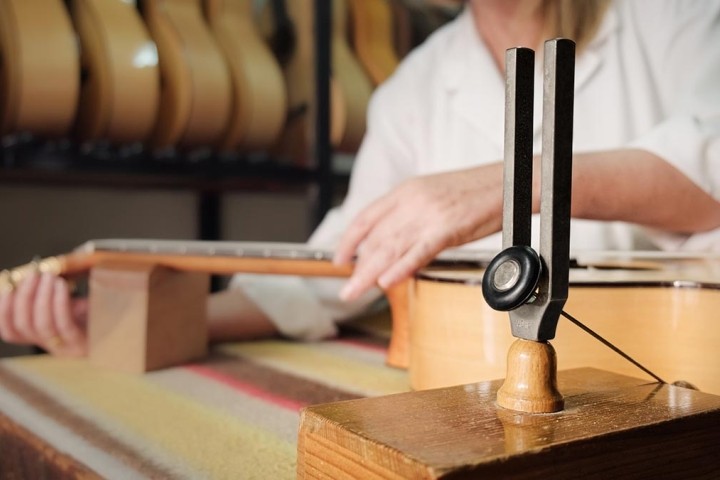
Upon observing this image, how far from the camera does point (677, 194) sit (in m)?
0.76

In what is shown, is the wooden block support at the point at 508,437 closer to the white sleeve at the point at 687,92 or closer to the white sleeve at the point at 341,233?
the white sleeve at the point at 687,92

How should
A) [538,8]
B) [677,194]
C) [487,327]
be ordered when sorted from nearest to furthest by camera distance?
1. [487,327]
2. [677,194]
3. [538,8]

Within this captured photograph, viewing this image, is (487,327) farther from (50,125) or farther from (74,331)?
(50,125)

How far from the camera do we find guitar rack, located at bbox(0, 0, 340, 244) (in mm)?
1194

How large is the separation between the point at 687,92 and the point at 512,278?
653 millimetres

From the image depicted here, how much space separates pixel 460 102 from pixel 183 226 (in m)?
0.79

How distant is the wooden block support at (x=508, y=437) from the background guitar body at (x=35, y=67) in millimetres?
967

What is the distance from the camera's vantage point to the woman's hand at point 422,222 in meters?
0.68

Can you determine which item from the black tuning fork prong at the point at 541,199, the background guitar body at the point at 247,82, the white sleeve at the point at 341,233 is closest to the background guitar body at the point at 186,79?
the background guitar body at the point at 247,82

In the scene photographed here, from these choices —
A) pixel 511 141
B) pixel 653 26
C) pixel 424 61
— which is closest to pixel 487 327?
pixel 511 141

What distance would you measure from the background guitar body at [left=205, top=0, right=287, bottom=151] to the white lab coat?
230 mm

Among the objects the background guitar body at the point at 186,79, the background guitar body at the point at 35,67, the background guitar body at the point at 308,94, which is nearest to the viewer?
the background guitar body at the point at 35,67

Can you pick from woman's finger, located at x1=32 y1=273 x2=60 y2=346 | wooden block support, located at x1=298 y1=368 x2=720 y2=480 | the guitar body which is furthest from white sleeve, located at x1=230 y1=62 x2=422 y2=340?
wooden block support, located at x1=298 y1=368 x2=720 y2=480

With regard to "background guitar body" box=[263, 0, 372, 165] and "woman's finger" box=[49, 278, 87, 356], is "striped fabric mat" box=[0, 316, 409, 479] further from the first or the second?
"background guitar body" box=[263, 0, 372, 165]
